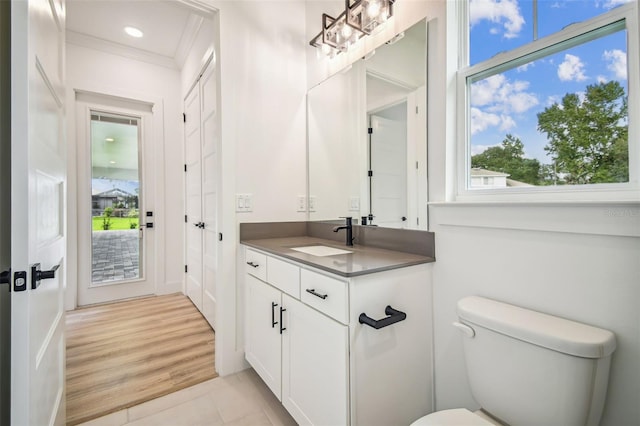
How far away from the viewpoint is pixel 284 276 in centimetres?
143

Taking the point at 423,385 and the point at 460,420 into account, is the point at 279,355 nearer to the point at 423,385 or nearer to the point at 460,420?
the point at 423,385

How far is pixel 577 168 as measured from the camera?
3.22 ft

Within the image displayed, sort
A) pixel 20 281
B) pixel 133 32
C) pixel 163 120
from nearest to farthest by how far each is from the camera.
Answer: pixel 20 281 → pixel 133 32 → pixel 163 120

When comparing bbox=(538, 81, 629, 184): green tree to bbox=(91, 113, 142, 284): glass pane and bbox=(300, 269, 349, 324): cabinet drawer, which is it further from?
bbox=(91, 113, 142, 284): glass pane

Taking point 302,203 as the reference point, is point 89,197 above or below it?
above

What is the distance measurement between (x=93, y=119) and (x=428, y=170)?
11.7 ft

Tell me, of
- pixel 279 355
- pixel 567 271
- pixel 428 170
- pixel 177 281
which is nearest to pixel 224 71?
pixel 428 170

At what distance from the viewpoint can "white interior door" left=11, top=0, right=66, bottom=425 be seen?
0.78 m

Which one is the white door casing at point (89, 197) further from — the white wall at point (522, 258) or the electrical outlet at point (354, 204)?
the white wall at point (522, 258)

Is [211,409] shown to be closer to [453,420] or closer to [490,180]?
[453,420]

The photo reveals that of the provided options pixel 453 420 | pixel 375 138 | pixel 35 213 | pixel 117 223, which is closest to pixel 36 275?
pixel 35 213

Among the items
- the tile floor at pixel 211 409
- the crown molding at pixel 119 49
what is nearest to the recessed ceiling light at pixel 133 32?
the crown molding at pixel 119 49

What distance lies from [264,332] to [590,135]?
1.69 m

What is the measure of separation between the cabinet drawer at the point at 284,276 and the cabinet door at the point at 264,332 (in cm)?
5
